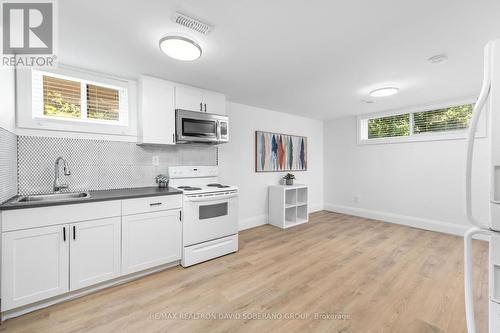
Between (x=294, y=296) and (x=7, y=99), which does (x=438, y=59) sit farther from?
(x=7, y=99)

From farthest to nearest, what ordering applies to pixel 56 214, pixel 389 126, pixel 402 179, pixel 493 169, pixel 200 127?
1. pixel 389 126
2. pixel 402 179
3. pixel 200 127
4. pixel 56 214
5. pixel 493 169

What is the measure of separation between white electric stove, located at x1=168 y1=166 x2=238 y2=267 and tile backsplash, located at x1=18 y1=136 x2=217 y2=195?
265 millimetres

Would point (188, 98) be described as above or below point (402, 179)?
above

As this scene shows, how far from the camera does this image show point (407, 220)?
4.01m

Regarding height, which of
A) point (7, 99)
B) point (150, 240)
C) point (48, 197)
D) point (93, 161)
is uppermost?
point (7, 99)

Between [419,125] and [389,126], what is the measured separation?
0.50 meters

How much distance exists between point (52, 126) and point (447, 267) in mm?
4738

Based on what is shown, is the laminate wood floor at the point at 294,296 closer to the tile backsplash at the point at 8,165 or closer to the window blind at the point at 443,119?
the tile backsplash at the point at 8,165

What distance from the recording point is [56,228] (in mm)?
1778

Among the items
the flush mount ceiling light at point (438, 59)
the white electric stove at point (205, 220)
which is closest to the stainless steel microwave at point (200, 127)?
the white electric stove at point (205, 220)

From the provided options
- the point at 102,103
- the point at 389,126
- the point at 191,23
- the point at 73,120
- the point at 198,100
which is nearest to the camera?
the point at 191,23

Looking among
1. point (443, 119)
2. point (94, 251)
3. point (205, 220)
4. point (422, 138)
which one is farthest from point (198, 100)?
point (443, 119)

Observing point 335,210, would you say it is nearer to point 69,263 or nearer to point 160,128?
point 160,128

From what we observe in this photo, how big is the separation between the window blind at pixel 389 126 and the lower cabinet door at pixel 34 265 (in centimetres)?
528
